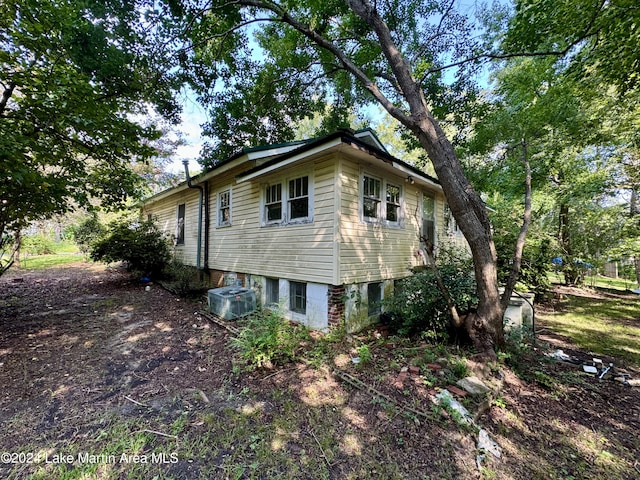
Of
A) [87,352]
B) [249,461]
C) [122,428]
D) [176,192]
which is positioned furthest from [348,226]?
[176,192]

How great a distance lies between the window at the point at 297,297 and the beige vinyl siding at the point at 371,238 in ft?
4.23

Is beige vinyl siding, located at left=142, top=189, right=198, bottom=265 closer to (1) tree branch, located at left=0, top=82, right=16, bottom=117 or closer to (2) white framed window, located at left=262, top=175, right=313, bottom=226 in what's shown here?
(2) white framed window, located at left=262, top=175, right=313, bottom=226

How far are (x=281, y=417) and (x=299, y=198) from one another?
4.31 meters

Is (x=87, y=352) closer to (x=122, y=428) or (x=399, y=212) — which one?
(x=122, y=428)

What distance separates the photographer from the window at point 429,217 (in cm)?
830

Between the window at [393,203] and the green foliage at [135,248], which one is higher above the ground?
the window at [393,203]

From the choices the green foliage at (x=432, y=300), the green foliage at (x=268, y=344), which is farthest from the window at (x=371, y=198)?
the green foliage at (x=268, y=344)

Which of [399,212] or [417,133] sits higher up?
[417,133]

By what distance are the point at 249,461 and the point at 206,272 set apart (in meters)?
7.82

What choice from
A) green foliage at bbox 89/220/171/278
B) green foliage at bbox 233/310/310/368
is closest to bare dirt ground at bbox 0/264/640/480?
green foliage at bbox 233/310/310/368

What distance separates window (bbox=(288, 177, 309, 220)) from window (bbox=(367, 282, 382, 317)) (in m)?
2.37

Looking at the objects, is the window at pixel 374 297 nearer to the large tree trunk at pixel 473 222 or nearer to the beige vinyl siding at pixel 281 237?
the beige vinyl siding at pixel 281 237

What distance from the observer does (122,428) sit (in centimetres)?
264

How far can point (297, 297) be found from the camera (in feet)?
20.7
